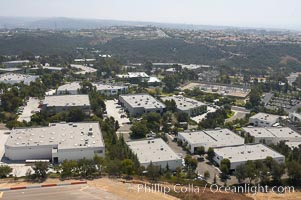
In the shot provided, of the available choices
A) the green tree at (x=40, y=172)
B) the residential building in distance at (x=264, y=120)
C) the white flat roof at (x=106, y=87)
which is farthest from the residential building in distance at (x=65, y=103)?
the residential building in distance at (x=264, y=120)

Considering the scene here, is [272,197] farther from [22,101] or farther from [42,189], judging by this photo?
[22,101]

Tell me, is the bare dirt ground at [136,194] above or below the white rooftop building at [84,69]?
above

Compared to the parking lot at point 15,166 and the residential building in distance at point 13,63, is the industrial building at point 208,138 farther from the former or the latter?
the residential building in distance at point 13,63

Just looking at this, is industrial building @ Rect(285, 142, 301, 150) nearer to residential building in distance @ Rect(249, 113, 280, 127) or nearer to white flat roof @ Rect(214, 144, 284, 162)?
white flat roof @ Rect(214, 144, 284, 162)

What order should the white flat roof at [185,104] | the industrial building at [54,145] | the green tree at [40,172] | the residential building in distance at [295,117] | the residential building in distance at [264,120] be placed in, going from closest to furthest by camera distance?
the green tree at [40,172] → the industrial building at [54,145] → the residential building in distance at [264,120] → the residential building in distance at [295,117] → the white flat roof at [185,104]

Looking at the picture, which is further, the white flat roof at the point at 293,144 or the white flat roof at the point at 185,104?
the white flat roof at the point at 185,104

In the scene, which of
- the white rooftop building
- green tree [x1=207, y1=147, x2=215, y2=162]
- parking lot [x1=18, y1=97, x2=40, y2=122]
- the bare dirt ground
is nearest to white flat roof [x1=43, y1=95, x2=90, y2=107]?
parking lot [x1=18, y1=97, x2=40, y2=122]
